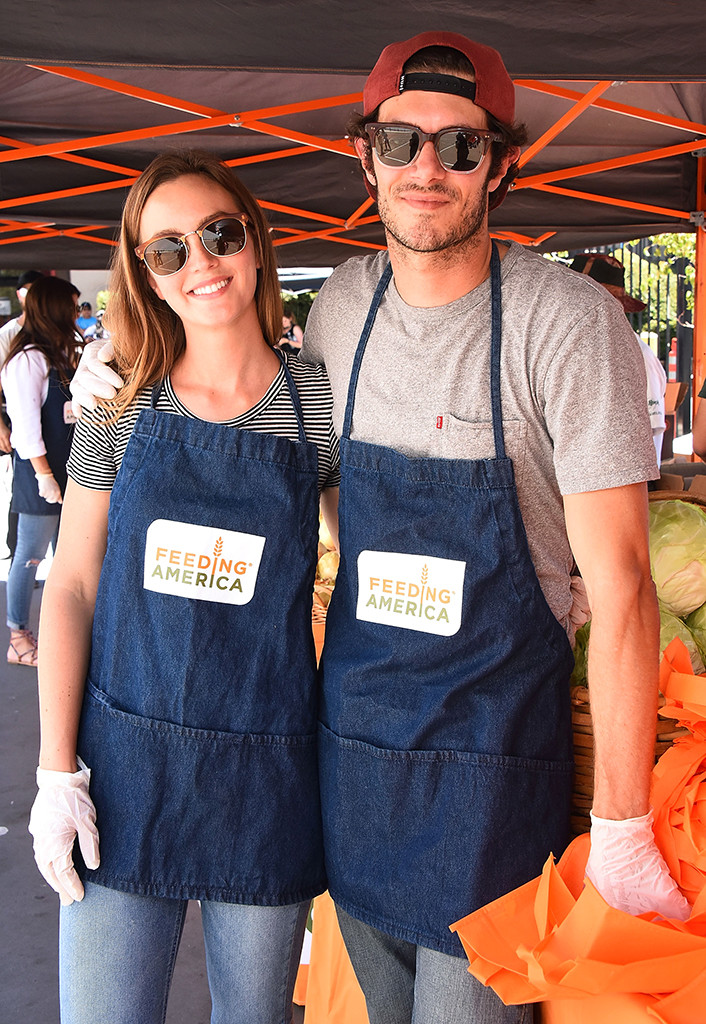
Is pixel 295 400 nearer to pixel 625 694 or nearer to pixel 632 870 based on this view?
pixel 625 694

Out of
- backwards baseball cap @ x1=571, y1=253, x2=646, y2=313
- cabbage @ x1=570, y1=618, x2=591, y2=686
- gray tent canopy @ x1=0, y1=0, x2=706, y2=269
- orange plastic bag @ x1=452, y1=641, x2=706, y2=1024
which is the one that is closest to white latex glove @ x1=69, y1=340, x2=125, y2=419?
gray tent canopy @ x1=0, y1=0, x2=706, y2=269

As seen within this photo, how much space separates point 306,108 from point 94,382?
2.67 metres

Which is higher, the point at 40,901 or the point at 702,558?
the point at 702,558

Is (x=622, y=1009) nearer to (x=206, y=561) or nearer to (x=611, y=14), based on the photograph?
(x=206, y=561)

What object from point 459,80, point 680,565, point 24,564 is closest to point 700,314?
point 24,564

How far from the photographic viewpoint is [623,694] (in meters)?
1.44

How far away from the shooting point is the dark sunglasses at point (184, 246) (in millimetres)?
1699

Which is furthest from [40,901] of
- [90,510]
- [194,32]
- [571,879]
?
[194,32]

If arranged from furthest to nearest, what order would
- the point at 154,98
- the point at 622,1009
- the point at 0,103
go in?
1. the point at 0,103
2. the point at 154,98
3. the point at 622,1009

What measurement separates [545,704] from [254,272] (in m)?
0.95

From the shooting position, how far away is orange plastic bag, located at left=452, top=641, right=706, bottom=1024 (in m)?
1.27

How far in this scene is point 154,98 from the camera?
12.4ft

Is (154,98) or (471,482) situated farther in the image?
(154,98)

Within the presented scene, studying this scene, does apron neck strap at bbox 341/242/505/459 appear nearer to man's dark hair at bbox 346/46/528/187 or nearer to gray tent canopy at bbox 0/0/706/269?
man's dark hair at bbox 346/46/528/187
